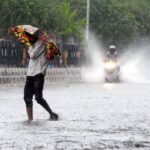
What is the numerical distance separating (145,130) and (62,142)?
228 centimetres

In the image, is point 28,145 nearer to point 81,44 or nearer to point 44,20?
point 44,20

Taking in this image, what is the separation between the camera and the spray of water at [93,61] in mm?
46953

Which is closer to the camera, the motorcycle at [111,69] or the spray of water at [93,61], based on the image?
the motorcycle at [111,69]

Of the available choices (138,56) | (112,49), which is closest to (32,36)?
(112,49)

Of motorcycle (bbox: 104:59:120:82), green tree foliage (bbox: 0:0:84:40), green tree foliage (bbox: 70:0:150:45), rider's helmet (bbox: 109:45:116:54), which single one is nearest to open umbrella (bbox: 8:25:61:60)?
motorcycle (bbox: 104:59:120:82)

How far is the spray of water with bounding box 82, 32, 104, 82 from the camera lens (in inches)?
1849

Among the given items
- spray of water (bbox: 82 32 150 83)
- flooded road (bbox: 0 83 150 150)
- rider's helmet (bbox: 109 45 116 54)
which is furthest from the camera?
spray of water (bbox: 82 32 150 83)

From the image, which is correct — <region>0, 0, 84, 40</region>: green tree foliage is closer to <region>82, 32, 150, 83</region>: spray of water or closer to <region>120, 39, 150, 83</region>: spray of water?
<region>82, 32, 150, 83</region>: spray of water

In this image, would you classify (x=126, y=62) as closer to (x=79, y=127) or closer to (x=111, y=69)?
(x=111, y=69)

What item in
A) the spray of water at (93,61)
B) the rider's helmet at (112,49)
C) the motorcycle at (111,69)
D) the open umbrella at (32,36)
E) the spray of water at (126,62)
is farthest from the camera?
the spray of water at (126,62)

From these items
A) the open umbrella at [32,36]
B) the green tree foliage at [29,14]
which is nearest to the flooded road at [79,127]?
the open umbrella at [32,36]

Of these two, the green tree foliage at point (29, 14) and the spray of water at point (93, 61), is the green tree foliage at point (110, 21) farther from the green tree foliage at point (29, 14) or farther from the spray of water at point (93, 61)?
the green tree foliage at point (29, 14)

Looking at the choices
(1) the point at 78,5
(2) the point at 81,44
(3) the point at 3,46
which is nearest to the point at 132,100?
(3) the point at 3,46

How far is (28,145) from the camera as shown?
10797mm
